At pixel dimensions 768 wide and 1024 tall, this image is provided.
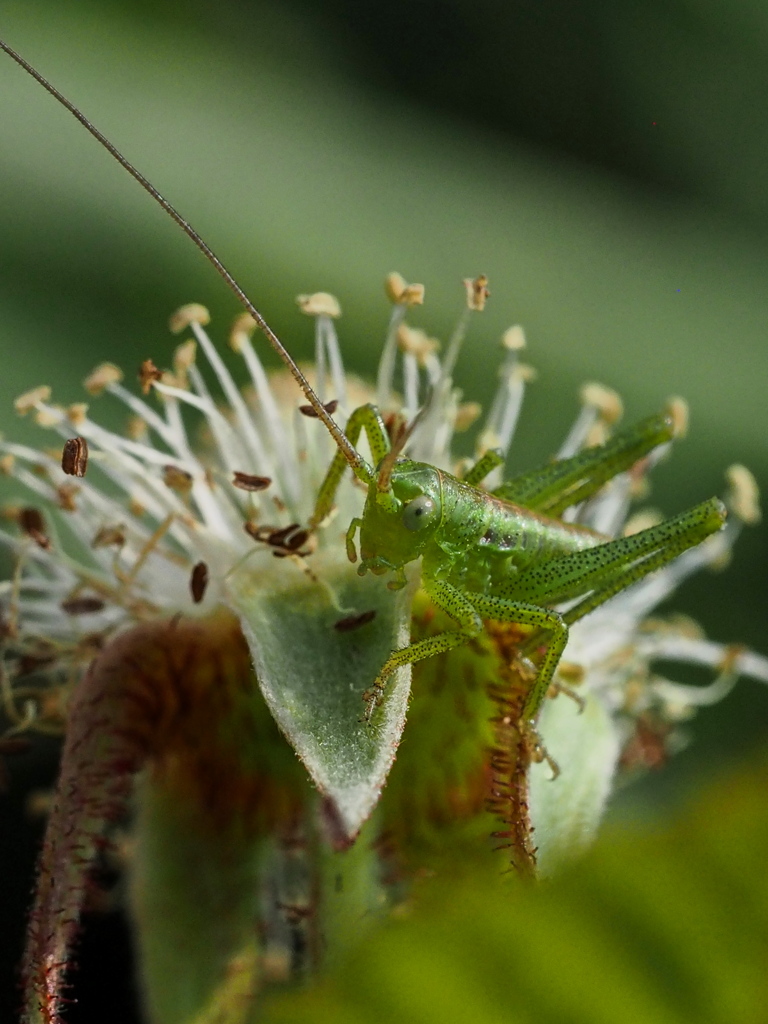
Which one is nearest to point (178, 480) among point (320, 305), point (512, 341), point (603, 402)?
point (320, 305)

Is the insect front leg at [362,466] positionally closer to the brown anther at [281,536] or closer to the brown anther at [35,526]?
the brown anther at [281,536]

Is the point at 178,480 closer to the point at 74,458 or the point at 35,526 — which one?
the point at 74,458

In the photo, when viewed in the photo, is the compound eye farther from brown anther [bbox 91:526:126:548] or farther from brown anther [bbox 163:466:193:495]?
brown anther [bbox 91:526:126:548]

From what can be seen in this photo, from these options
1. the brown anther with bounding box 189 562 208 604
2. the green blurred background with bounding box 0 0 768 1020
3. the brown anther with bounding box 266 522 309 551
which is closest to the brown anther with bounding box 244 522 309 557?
the brown anther with bounding box 266 522 309 551

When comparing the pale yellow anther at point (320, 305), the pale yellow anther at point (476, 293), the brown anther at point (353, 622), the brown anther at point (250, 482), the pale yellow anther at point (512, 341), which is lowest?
the brown anther at point (353, 622)

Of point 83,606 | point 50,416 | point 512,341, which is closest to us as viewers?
point 83,606

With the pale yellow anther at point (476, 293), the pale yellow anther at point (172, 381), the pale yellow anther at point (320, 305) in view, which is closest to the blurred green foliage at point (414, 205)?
the pale yellow anther at point (172, 381)

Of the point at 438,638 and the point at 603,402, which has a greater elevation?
the point at 603,402
